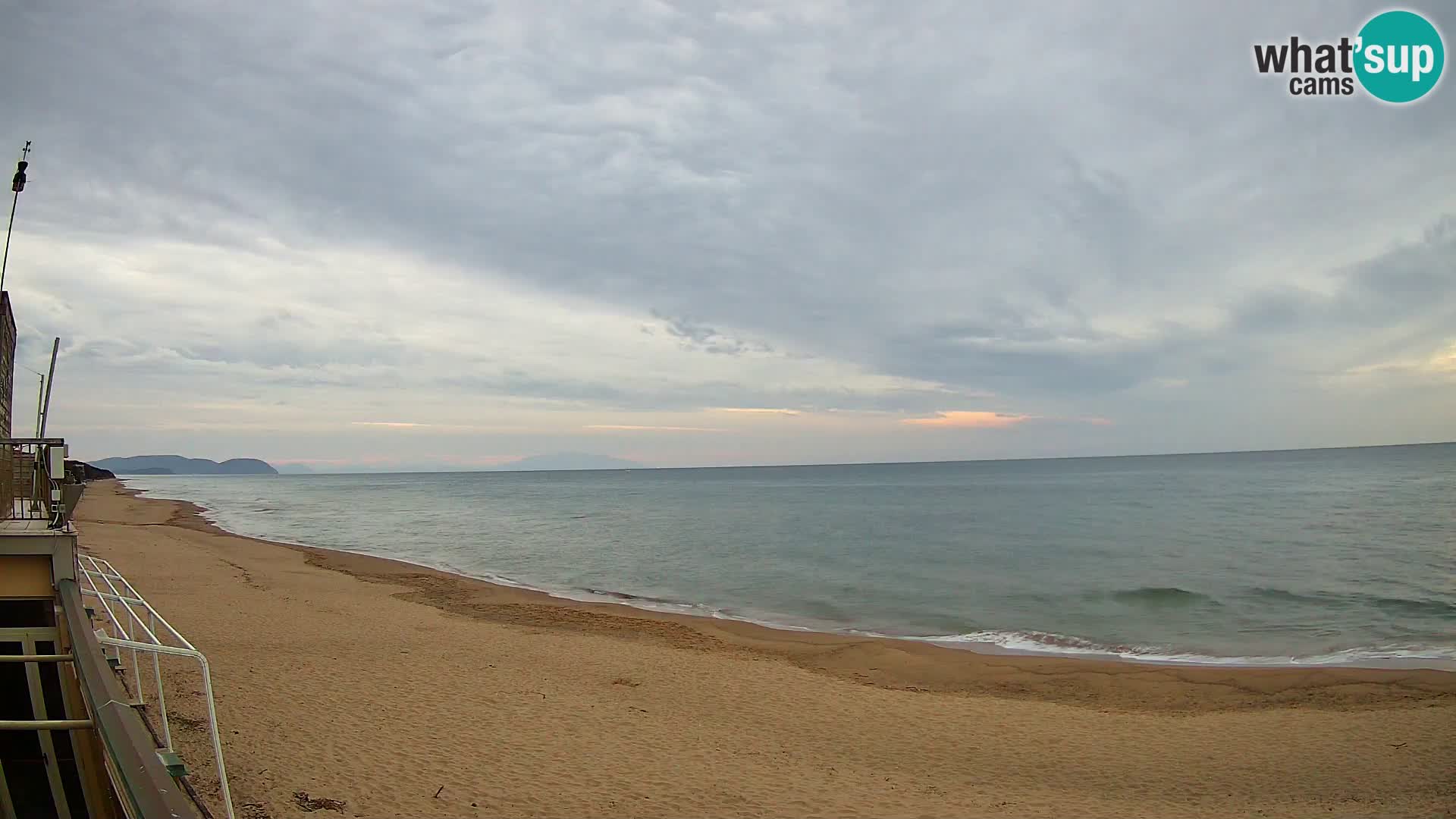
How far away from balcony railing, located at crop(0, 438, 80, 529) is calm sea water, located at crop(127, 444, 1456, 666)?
14.7 metres

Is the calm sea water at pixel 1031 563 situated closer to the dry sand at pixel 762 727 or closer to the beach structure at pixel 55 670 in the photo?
the dry sand at pixel 762 727

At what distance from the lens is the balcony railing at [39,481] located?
948cm

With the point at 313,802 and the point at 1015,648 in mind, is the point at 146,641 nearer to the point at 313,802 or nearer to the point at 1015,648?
the point at 313,802

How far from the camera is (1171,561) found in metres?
29.7

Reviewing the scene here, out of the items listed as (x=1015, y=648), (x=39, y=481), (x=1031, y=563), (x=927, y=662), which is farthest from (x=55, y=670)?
(x=1031, y=563)

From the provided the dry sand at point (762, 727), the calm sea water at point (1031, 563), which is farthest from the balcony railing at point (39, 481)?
the calm sea water at point (1031, 563)

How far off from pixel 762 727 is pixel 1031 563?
23033 millimetres

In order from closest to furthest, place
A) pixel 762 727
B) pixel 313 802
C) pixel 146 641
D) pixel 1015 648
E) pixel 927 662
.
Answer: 1. pixel 313 802
2. pixel 762 727
3. pixel 146 641
4. pixel 927 662
5. pixel 1015 648

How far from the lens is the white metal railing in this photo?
486cm

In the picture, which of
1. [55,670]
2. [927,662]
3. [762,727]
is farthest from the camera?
[927,662]

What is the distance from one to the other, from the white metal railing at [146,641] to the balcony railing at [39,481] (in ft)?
3.09

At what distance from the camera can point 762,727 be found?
1034 cm

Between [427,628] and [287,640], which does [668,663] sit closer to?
[427,628]

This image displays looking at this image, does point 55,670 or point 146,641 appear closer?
point 55,670
